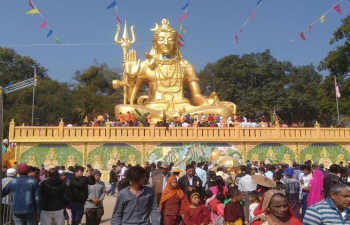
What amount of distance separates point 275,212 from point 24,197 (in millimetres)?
3159

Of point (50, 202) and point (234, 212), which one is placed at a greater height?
point (50, 202)

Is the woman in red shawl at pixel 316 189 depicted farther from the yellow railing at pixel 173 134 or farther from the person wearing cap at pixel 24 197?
the yellow railing at pixel 173 134

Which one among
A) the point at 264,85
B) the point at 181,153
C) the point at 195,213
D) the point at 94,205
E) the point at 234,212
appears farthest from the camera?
the point at 264,85

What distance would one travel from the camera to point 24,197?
476 centimetres

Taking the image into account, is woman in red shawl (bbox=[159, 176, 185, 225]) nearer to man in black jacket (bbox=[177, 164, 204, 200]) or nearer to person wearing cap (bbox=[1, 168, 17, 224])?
man in black jacket (bbox=[177, 164, 204, 200])

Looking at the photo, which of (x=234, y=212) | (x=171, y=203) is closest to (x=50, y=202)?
(x=171, y=203)

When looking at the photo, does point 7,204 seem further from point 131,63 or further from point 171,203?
point 131,63

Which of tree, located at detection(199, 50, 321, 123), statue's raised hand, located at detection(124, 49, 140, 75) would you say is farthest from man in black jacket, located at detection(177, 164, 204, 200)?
tree, located at detection(199, 50, 321, 123)

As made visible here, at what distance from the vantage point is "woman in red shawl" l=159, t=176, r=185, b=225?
5.16 metres

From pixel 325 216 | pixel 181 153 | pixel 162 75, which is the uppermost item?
pixel 162 75

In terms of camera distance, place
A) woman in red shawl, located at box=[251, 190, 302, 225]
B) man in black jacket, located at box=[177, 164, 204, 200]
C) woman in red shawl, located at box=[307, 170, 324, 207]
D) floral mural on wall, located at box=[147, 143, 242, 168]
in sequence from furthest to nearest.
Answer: floral mural on wall, located at box=[147, 143, 242, 168] < man in black jacket, located at box=[177, 164, 204, 200] < woman in red shawl, located at box=[307, 170, 324, 207] < woman in red shawl, located at box=[251, 190, 302, 225]

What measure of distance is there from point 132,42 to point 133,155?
787cm

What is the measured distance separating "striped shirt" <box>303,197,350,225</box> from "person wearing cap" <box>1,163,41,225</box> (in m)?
3.25

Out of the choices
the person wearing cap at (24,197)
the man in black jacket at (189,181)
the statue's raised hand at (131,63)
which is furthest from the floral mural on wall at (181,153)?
the person wearing cap at (24,197)
